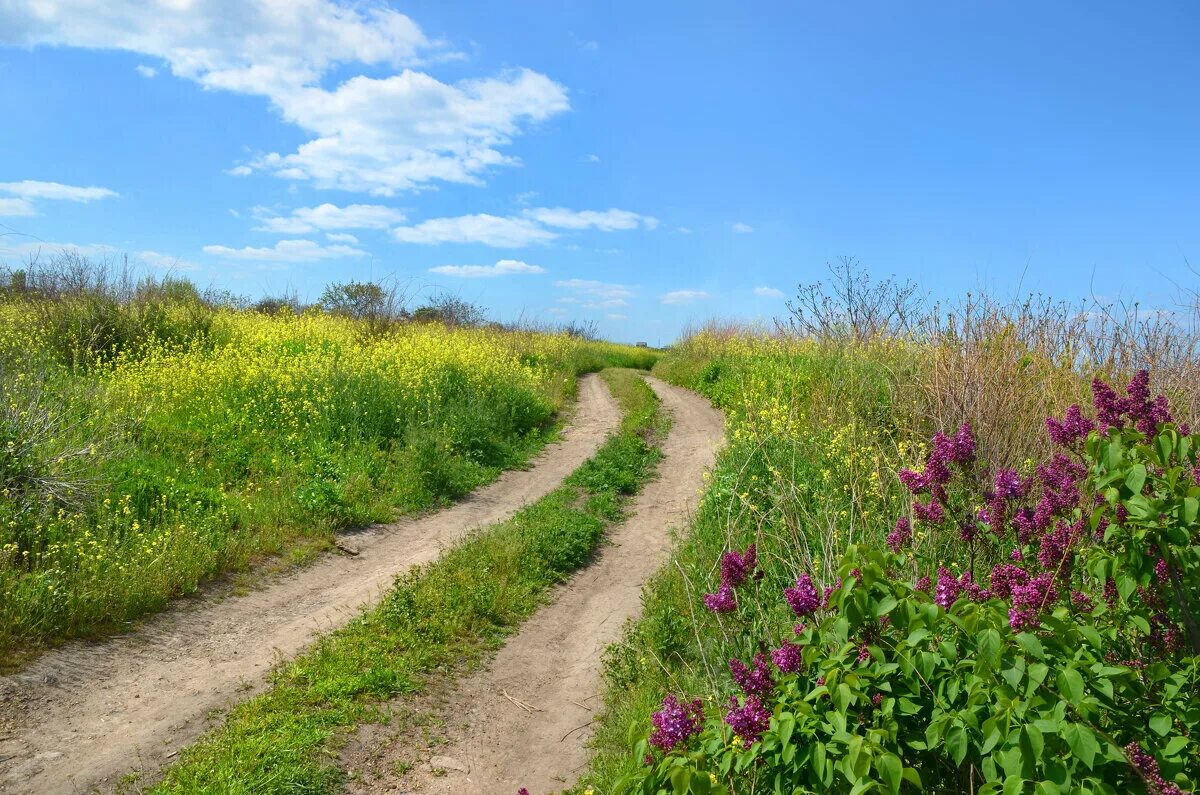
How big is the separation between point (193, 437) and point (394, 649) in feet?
20.3

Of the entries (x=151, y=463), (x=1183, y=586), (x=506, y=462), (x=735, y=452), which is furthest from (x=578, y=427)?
(x=1183, y=586)

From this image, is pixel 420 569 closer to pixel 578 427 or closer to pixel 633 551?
pixel 633 551

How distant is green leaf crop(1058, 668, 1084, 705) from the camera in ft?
6.99

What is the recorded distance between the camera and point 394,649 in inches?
235

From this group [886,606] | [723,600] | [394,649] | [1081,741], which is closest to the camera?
[1081,741]

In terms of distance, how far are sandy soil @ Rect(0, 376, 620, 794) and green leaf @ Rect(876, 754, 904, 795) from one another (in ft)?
13.8

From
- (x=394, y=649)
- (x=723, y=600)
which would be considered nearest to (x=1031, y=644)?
(x=723, y=600)

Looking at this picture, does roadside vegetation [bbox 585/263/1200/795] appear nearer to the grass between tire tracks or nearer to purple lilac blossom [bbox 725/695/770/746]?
purple lilac blossom [bbox 725/695/770/746]

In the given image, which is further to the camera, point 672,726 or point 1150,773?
point 672,726

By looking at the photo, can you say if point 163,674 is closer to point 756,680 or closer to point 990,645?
point 756,680

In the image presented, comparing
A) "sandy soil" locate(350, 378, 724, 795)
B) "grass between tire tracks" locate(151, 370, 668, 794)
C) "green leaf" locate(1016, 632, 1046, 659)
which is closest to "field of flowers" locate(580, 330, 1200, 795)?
"green leaf" locate(1016, 632, 1046, 659)

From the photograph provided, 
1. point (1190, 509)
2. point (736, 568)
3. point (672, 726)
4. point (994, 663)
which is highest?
point (1190, 509)

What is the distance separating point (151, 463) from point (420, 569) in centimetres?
407

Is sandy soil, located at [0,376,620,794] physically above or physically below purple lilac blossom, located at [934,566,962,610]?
below
